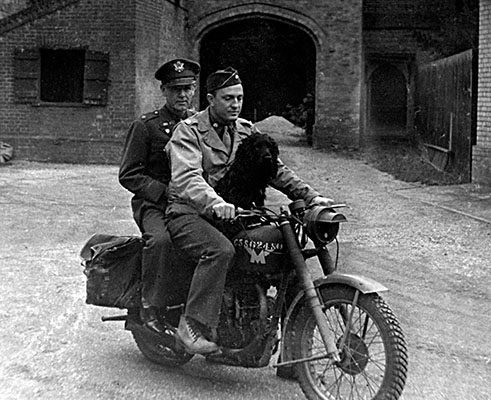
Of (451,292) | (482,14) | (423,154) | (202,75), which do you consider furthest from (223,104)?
(202,75)

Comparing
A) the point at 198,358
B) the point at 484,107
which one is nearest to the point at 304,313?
the point at 198,358

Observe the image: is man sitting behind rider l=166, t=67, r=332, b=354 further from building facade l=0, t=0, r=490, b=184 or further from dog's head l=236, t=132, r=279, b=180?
building facade l=0, t=0, r=490, b=184

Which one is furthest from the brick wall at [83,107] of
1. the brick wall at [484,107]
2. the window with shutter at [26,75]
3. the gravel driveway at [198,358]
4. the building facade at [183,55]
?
the brick wall at [484,107]

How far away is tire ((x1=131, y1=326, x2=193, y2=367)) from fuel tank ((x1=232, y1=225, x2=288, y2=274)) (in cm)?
78

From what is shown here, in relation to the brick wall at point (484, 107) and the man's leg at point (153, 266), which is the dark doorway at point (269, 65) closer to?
the brick wall at point (484, 107)

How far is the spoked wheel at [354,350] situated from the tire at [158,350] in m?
0.89

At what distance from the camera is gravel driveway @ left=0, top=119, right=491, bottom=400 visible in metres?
4.71

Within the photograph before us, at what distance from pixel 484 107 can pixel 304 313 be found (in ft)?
35.3

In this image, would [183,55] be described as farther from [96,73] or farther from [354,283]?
[354,283]

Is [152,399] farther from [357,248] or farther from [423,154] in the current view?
[423,154]

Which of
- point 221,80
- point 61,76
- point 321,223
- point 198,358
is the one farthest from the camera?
point 61,76

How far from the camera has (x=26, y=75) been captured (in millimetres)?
19953

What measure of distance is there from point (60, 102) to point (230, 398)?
16.7m

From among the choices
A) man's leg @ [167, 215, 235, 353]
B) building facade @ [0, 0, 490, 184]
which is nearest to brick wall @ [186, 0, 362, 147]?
building facade @ [0, 0, 490, 184]
